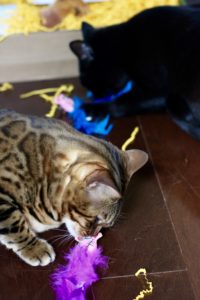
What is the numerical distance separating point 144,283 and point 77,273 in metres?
0.19

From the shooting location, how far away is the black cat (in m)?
1.77

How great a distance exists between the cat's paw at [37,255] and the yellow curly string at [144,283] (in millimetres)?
254

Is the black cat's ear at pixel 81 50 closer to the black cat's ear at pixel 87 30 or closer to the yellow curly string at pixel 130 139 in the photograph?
the black cat's ear at pixel 87 30

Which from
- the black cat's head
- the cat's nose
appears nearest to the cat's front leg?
the cat's nose

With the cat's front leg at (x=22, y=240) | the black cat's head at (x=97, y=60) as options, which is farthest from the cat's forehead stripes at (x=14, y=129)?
the black cat's head at (x=97, y=60)

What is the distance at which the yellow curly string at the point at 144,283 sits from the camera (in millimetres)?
1288

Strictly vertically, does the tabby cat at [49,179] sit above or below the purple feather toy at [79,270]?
above

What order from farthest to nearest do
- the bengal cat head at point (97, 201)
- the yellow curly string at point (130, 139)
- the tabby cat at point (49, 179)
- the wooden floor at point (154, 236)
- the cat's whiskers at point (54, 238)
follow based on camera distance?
the yellow curly string at point (130, 139) < the cat's whiskers at point (54, 238) < the wooden floor at point (154, 236) < the tabby cat at point (49, 179) < the bengal cat head at point (97, 201)

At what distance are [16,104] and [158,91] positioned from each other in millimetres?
579

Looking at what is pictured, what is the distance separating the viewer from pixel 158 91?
6.27 ft

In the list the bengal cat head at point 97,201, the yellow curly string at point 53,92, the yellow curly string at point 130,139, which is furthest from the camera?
the yellow curly string at point 53,92

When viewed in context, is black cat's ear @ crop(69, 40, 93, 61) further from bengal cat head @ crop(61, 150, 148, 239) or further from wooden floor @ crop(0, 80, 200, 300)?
bengal cat head @ crop(61, 150, 148, 239)

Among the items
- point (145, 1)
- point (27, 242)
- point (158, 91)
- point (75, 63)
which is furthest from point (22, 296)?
point (145, 1)

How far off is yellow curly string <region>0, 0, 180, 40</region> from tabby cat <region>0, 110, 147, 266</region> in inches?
30.1
